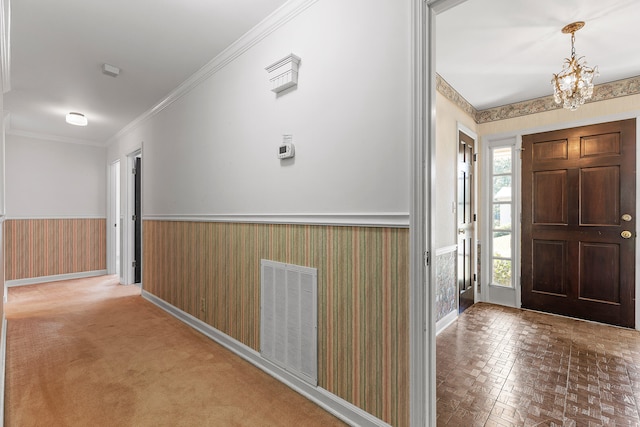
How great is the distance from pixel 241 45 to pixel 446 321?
3.11 metres

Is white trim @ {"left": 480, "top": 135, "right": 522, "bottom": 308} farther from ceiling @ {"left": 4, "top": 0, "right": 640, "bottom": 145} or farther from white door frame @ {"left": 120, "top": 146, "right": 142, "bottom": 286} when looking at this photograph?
white door frame @ {"left": 120, "top": 146, "right": 142, "bottom": 286}

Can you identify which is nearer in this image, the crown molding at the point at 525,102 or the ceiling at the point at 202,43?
the ceiling at the point at 202,43

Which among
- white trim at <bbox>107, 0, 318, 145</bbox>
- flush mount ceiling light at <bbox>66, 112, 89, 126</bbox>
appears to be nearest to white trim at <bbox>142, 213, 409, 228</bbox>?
white trim at <bbox>107, 0, 318, 145</bbox>

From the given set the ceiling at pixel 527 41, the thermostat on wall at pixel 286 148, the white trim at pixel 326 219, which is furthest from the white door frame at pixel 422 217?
the thermostat on wall at pixel 286 148

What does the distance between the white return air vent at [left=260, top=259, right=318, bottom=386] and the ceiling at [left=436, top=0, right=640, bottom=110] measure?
6.25ft

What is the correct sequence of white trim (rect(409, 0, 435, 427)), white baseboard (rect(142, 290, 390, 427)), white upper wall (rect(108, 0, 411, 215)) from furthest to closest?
white baseboard (rect(142, 290, 390, 427)) < white upper wall (rect(108, 0, 411, 215)) < white trim (rect(409, 0, 435, 427))

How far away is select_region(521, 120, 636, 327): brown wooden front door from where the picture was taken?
10.1ft

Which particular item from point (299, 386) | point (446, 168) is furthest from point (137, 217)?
point (446, 168)

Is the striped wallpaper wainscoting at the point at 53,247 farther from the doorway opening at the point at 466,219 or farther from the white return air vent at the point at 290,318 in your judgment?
the doorway opening at the point at 466,219

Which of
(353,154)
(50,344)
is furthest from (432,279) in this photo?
(50,344)

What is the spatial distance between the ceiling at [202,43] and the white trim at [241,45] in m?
0.04

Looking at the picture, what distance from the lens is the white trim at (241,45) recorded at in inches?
77.7

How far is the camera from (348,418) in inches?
65.9

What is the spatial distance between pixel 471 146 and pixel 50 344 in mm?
4791
